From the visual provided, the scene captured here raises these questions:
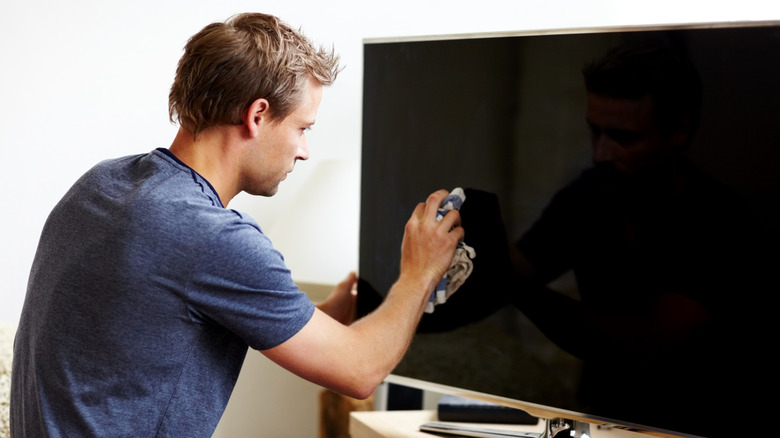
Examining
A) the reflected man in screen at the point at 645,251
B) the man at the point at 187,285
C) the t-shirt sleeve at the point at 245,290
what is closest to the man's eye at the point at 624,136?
the reflected man in screen at the point at 645,251

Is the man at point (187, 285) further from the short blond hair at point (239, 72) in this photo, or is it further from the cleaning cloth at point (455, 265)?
the cleaning cloth at point (455, 265)

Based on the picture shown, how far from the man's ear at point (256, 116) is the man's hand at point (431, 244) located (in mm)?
Answer: 392

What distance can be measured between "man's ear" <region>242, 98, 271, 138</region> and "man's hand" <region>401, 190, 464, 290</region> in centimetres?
39

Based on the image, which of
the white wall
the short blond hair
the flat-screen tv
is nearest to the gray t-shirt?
the short blond hair

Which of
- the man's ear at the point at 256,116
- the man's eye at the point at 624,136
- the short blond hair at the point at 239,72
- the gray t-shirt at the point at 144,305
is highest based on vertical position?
the short blond hair at the point at 239,72

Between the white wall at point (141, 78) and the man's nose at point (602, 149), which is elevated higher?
the white wall at point (141, 78)

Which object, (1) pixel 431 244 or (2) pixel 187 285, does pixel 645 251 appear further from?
(2) pixel 187 285

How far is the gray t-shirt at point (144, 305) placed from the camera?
1.26 metres

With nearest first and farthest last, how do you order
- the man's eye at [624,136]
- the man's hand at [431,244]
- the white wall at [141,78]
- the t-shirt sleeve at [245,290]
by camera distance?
1. the t-shirt sleeve at [245,290]
2. the man's eye at [624,136]
3. the man's hand at [431,244]
4. the white wall at [141,78]

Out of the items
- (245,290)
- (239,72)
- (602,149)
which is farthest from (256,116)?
(602,149)

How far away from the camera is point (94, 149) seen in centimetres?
204

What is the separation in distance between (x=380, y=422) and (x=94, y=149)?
99cm

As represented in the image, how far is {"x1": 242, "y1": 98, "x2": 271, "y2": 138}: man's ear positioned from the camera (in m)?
1.42

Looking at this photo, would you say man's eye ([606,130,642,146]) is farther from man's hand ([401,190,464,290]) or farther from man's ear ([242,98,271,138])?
man's ear ([242,98,271,138])
